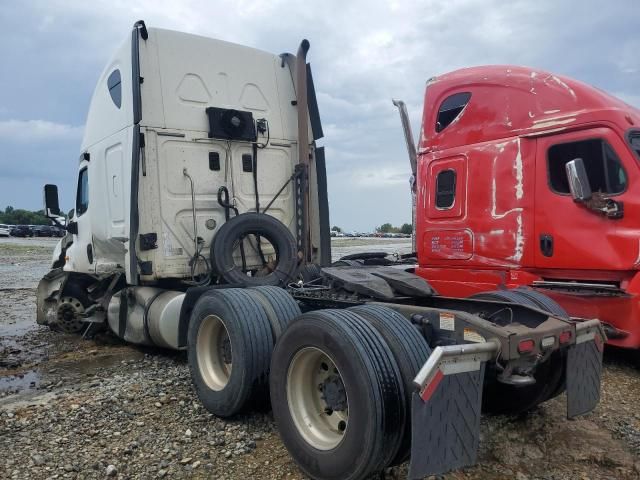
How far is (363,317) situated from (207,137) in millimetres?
3798

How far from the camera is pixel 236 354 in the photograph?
13.1 ft

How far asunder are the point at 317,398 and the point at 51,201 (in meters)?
5.74

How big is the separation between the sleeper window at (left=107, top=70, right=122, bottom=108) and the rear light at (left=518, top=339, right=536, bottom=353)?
503cm

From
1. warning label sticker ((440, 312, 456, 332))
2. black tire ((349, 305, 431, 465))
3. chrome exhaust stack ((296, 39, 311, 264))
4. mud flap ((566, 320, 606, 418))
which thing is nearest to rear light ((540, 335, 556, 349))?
mud flap ((566, 320, 606, 418))

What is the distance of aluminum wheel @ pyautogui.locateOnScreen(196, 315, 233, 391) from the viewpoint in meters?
4.41

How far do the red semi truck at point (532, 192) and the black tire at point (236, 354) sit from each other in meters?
2.97

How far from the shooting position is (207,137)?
6.34 meters

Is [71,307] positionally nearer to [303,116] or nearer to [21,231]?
[303,116]

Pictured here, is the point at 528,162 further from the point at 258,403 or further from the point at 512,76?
the point at 258,403

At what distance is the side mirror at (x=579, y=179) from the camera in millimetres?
5207

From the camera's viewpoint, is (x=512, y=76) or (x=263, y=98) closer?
(x=512, y=76)

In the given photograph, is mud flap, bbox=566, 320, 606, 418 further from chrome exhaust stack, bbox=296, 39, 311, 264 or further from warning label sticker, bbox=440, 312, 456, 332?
chrome exhaust stack, bbox=296, 39, 311, 264

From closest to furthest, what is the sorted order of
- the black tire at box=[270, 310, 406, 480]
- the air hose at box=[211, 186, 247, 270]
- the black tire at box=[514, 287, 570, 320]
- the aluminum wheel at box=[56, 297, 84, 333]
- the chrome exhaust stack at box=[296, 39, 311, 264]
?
the black tire at box=[270, 310, 406, 480]
the black tire at box=[514, 287, 570, 320]
the air hose at box=[211, 186, 247, 270]
the chrome exhaust stack at box=[296, 39, 311, 264]
the aluminum wheel at box=[56, 297, 84, 333]

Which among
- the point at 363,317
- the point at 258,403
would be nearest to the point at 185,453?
the point at 258,403
